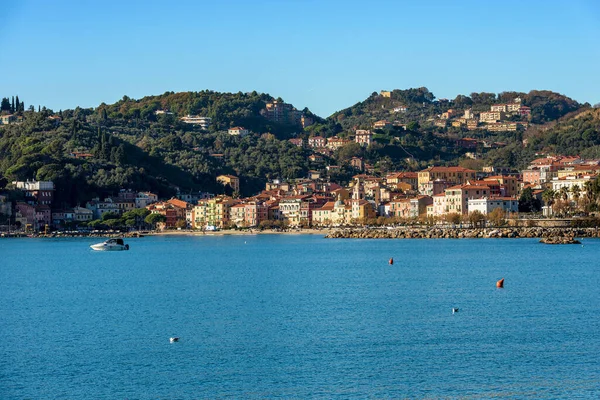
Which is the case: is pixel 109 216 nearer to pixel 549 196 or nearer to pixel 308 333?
pixel 549 196

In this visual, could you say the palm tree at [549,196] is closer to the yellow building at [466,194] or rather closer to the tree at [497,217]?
the tree at [497,217]

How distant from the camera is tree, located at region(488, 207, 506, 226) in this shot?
6869 centimetres

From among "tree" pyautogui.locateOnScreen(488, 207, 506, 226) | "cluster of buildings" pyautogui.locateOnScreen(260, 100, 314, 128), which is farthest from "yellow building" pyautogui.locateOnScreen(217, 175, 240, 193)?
"cluster of buildings" pyautogui.locateOnScreen(260, 100, 314, 128)

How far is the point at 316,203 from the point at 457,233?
25225 mm

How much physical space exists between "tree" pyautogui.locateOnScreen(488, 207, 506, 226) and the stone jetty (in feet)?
8.91

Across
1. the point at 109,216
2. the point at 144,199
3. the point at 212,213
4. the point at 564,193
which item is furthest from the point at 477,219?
the point at 144,199

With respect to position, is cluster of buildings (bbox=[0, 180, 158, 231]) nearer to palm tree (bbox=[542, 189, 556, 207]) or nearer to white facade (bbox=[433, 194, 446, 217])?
white facade (bbox=[433, 194, 446, 217])

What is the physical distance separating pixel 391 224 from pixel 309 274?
42.2 metres

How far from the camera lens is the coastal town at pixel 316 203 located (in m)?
79.6

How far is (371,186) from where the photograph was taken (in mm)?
92312

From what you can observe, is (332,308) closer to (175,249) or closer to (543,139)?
(175,249)

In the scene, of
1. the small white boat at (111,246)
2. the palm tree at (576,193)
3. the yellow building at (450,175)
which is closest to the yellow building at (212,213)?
the yellow building at (450,175)

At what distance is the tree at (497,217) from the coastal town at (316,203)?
5459mm

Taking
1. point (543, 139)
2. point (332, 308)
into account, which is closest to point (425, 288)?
point (332, 308)
